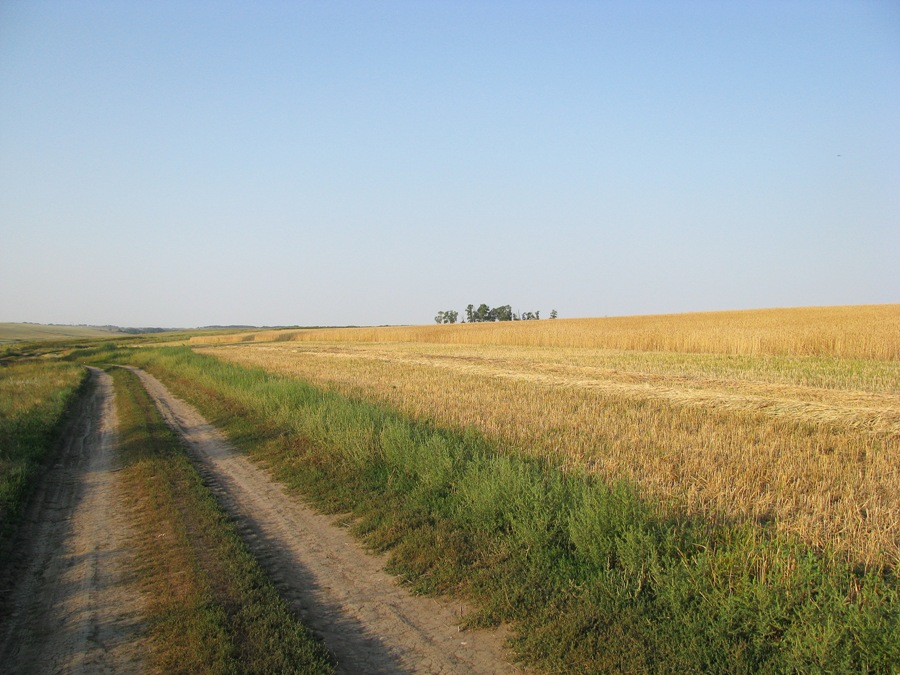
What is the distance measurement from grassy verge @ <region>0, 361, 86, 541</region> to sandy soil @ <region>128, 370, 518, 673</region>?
2.95 meters

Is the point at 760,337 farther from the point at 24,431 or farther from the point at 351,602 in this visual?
the point at 24,431

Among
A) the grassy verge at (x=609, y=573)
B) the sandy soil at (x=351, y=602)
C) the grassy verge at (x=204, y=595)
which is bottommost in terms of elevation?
the sandy soil at (x=351, y=602)

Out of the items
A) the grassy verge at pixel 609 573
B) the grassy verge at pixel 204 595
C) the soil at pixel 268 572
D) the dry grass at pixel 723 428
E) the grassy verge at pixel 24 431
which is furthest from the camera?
the grassy verge at pixel 24 431

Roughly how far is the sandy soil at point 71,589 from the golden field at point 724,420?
5.39 metres

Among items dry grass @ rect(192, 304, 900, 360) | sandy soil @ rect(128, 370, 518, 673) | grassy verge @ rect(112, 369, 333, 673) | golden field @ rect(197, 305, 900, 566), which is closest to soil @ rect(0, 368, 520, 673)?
sandy soil @ rect(128, 370, 518, 673)

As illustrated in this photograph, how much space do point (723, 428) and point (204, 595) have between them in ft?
29.1

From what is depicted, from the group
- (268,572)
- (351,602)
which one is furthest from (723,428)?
(268,572)

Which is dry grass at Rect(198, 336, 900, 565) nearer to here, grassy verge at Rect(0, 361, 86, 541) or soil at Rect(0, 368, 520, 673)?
soil at Rect(0, 368, 520, 673)

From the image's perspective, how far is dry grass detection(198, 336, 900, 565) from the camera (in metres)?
6.12

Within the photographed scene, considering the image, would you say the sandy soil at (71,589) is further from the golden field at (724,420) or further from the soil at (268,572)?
the golden field at (724,420)

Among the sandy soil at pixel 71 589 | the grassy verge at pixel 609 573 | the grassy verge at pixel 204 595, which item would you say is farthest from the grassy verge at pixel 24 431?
the grassy verge at pixel 609 573

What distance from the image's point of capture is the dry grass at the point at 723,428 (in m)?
6.12

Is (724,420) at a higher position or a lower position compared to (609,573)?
higher

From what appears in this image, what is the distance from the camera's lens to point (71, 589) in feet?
18.1
